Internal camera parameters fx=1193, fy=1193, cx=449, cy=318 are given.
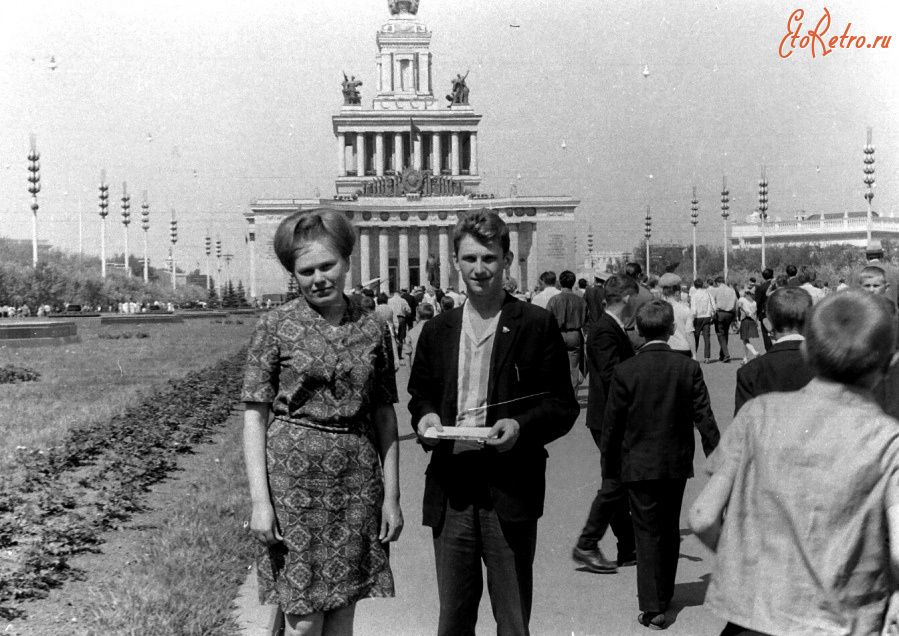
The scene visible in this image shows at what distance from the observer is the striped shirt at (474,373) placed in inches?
191

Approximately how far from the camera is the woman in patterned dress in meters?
4.34

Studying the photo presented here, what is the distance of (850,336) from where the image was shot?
10.6 ft

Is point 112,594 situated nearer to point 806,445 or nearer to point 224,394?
point 806,445

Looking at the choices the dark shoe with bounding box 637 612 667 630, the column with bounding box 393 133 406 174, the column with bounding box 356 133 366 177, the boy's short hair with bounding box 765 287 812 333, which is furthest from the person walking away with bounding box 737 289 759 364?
the column with bounding box 356 133 366 177

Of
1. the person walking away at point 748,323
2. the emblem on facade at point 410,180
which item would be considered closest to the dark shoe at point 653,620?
the person walking away at point 748,323

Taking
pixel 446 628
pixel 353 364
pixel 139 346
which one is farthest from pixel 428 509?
pixel 139 346

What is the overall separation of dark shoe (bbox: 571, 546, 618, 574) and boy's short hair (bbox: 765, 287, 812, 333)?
7.27 ft

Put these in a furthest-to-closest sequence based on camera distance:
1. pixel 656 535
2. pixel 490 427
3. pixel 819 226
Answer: pixel 819 226 < pixel 656 535 < pixel 490 427

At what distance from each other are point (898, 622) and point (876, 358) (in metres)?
0.70

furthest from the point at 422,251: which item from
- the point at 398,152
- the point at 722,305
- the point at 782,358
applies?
the point at 782,358

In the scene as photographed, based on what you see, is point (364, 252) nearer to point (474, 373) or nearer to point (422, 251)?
point (422, 251)

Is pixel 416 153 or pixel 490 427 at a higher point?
pixel 416 153

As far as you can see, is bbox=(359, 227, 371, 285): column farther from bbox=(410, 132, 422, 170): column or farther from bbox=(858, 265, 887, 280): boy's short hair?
bbox=(858, 265, 887, 280): boy's short hair

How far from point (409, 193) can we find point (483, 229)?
103050mm
